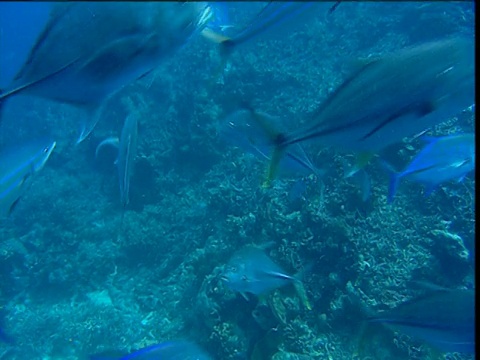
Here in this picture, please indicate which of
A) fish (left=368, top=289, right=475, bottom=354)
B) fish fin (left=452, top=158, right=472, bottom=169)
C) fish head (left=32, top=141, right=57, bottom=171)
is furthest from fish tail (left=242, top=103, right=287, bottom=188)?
fish fin (left=452, top=158, right=472, bottom=169)

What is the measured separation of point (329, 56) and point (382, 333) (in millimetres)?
9478

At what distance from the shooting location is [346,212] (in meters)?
5.43

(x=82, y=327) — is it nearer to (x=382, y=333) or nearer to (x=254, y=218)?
(x=254, y=218)

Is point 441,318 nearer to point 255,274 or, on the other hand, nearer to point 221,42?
point 255,274

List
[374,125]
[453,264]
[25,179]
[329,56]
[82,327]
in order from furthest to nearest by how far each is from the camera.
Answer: [329,56]
[82,327]
[453,264]
[25,179]
[374,125]

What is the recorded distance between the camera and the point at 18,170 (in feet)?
7.72

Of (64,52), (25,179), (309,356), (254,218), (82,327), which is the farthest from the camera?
(82,327)

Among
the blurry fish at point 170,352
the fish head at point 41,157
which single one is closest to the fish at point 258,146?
the fish head at point 41,157

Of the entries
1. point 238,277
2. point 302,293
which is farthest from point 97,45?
point 302,293

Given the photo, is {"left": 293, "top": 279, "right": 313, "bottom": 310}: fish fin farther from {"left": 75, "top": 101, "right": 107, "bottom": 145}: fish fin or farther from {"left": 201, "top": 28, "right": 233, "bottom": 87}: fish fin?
{"left": 75, "top": 101, "right": 107, "bottom": 145}: fish fin

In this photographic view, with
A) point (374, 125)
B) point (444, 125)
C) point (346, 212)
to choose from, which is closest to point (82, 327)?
point (346, 212)

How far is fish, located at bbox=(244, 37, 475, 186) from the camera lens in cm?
156

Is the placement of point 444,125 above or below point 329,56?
below

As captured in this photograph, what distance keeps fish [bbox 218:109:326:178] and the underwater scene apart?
1.2 inches
